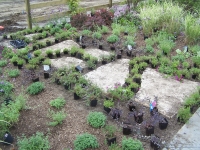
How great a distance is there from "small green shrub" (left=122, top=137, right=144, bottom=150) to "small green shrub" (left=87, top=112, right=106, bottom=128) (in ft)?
1.39

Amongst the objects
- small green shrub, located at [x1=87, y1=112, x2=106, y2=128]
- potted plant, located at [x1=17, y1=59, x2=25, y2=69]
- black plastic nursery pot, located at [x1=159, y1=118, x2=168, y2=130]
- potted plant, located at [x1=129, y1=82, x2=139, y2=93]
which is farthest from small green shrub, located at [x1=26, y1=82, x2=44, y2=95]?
black plastic nursery pot, located at [x1=159, y1=118, x2=168, y2=130]

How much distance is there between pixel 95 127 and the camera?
3.05m

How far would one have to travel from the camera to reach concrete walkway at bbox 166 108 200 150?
2764 millimetres

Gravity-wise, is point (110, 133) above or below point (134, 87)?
below

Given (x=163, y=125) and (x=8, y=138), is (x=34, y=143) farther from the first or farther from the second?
(x=163, y=125)

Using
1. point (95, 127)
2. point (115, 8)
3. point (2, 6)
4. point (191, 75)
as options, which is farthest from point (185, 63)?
point (2, 6)

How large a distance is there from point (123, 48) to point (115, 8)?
3.13 m

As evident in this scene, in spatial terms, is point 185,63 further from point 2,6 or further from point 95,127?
point 2,6

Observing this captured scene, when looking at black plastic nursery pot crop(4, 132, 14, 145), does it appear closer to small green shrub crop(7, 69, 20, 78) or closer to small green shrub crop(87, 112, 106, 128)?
small green shrub crop(87, 112, 106, 128)

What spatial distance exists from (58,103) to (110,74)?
1283 millimetres

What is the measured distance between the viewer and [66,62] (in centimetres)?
477

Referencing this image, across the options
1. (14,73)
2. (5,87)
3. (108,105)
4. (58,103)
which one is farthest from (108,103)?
(14,73)

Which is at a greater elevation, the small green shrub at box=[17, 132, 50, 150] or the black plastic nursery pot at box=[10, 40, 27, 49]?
the black plastic nursery pot at box=[10, 40, 27, 49]

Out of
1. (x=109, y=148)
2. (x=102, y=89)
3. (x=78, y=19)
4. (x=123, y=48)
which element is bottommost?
(x=109, y=148)
